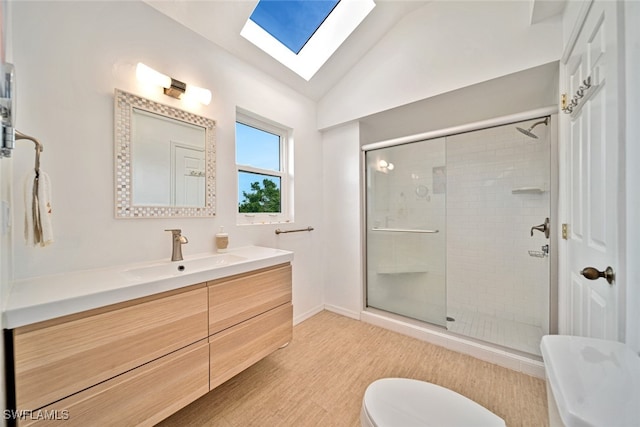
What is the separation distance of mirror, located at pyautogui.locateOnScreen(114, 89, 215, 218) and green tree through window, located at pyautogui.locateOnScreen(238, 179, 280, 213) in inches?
15.7

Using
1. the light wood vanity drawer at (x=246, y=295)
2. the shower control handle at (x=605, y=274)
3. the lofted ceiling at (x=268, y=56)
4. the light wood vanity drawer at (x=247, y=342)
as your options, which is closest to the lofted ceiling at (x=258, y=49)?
the lofted ceiling at (x=268, y=56)

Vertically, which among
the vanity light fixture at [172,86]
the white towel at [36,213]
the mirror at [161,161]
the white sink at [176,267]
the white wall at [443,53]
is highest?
the white wall at [443,53]

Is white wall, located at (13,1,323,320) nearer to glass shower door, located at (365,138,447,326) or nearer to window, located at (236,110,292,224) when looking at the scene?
window, located at (236,110,292,224)

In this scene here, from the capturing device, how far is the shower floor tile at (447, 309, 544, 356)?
1932mm

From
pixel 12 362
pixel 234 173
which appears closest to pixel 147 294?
pixel 12 362

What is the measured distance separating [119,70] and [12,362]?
149 centimetres

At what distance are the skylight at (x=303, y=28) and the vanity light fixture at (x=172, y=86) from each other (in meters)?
0.65

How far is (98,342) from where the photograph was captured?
0.97 m

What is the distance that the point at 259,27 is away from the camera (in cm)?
205

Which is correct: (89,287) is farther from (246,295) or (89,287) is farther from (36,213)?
(246,295)

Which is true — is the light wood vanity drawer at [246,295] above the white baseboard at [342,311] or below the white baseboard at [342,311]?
above

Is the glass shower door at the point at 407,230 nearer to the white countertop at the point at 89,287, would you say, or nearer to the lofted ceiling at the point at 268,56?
the lofted ceiling at the point at 268,56

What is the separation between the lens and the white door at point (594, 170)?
34.4 inches

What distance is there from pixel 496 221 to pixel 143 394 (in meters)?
3.16
